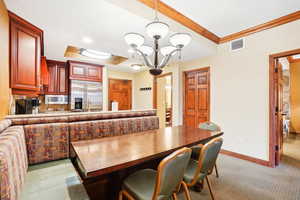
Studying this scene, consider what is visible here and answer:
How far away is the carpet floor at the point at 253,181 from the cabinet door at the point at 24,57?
8.83 feet

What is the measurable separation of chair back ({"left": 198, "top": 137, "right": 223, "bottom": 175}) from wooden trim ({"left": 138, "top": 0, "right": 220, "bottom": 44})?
80.9 inches

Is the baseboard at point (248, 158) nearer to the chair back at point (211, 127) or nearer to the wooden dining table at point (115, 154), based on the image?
the chair back at point (211, 127)

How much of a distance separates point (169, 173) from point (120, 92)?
499cm

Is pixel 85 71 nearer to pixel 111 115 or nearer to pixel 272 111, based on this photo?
pixel 111 115

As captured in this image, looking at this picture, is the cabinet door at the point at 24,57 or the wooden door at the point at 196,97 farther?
the wooden door at the point at 196,97

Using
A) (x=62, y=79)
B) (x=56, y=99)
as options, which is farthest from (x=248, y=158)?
(x=62, y=79)

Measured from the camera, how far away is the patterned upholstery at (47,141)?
1.67 metres

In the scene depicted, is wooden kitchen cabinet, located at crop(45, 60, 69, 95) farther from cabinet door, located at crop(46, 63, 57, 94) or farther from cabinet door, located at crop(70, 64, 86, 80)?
cabinet door, located at crop(70, 64, 86, 80)

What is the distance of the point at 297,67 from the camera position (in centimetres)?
518

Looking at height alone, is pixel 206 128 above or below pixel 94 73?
below

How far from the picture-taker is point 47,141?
1759 millimetres

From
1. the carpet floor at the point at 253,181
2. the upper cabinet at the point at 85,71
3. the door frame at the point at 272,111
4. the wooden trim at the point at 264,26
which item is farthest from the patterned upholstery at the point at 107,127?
the upper cabinet at the point at 85,71

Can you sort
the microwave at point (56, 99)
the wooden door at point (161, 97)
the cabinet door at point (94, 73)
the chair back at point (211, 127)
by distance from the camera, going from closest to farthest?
1. the chair back at point (211, 127)
2. the microwave at point (56, 99)
3. the cabinet door at point (94, 73)
4. the wooden door at point (161, 97)

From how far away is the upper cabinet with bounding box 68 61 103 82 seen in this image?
4105mm
